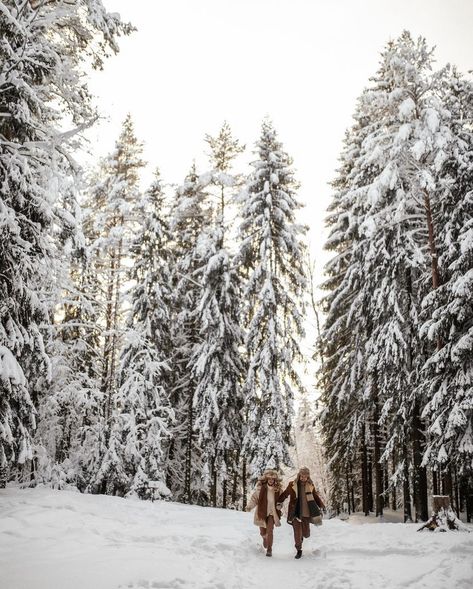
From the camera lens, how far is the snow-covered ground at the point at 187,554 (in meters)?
5.39

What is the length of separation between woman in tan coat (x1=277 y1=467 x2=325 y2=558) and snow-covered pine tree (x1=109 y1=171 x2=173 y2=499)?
7340 millimetres

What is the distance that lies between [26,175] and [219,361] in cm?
1356

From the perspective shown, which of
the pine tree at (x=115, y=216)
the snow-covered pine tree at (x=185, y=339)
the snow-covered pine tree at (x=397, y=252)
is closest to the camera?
the snow-covered pine tree at (x=397, y=252)

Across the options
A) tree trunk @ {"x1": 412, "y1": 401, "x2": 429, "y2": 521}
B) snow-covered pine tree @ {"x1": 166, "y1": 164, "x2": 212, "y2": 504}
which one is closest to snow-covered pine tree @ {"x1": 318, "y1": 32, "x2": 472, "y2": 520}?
tree trunk @ {"x1": 412, "y1": 401, "x2": 429, "y2": 521}

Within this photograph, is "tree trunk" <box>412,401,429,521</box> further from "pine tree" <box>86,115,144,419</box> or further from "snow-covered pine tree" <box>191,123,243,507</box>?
"pine tree" <box>86,115,144,419</box>

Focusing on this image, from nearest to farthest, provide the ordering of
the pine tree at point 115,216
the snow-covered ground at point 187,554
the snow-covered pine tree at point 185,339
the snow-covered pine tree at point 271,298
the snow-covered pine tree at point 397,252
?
the snow-covered ground at point 187,554 → the snow-covered pine tree at point 397,252 → the snow-covered pine tree at point 271,298 → the pine tree at point 115,216 → the snow-covered pine tree at point 185,339

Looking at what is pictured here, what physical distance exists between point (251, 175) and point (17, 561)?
1733cm

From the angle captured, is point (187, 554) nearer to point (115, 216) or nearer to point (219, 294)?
point (219, 294)

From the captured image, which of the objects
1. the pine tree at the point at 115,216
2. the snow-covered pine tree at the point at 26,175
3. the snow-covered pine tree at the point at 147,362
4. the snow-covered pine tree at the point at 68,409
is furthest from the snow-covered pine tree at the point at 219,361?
the snow-covered pine tree at the point at 26,175

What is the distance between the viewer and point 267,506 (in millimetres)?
8492

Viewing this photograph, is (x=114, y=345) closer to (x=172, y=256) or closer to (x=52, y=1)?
(x=172, y=256)

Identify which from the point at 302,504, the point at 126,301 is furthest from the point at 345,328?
the point at 302,504

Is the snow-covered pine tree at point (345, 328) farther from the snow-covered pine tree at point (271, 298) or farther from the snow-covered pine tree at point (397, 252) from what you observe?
the snow-covered pine tree at point (271, 298)

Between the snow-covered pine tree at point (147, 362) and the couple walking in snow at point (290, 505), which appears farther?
the snow-covered pine tree at point (147, 362)
